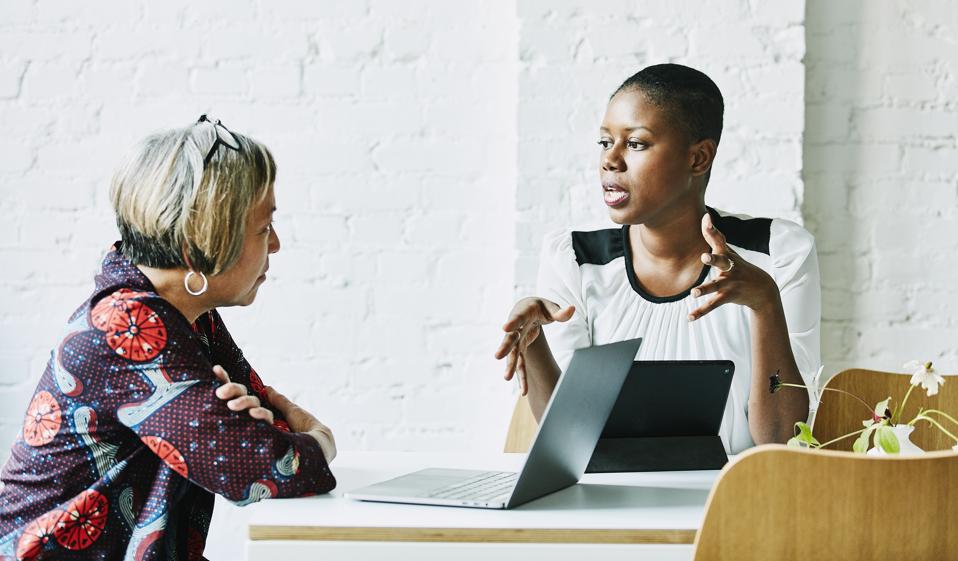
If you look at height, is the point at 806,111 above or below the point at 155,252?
above

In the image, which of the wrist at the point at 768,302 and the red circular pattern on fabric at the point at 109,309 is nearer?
Answer: the red circular pattern on fabric at the point at 109,309

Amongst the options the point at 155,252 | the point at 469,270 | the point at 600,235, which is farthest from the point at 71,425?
the point at 469,270

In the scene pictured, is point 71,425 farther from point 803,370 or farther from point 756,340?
point 803,370

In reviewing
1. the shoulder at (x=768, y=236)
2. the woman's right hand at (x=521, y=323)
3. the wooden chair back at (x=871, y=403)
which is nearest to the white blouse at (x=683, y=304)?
the shoulder at (x=768, y=236)

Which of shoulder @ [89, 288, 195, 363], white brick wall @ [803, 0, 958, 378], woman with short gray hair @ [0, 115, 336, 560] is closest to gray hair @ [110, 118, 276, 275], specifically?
woman with short gray hair @ [0, 115, 336, 560]

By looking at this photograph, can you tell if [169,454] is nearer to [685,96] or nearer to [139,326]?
[139,326]

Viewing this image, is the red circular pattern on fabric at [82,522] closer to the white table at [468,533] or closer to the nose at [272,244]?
the white table at [468,533]

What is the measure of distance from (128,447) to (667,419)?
0.69 meters

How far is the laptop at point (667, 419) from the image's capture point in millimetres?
1307

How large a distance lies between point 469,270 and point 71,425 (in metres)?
1.25

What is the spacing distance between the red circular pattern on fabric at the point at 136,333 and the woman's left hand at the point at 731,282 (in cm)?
67

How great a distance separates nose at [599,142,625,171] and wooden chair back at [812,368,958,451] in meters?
0.52

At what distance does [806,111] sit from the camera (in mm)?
2346

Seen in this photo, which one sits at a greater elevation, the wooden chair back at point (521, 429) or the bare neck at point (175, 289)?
the bare neck at point (175, 289)
